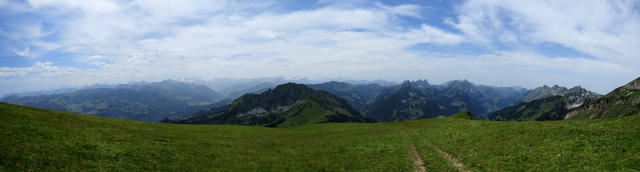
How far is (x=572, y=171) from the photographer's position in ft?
65.0

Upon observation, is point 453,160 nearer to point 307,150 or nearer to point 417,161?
point 417,161

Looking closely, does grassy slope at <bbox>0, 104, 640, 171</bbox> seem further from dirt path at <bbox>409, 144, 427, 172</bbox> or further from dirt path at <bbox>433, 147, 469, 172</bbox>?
dirt path at <bbox>409, 144, 427, 172</bbox>

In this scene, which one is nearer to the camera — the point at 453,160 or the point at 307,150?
the point at 453,160

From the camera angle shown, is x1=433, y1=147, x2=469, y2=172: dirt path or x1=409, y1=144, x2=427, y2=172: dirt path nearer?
x1=433, y1=147, x2=469, y2=172: dirt path

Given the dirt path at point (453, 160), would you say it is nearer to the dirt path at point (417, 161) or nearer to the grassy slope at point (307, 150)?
the grassy slope at point (307, 150)

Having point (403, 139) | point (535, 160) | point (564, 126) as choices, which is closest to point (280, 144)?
point (403, 139)

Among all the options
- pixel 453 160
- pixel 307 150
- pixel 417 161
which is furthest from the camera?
pixel 307 150

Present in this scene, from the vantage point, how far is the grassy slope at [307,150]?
69.2ft

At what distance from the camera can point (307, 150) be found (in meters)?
39.8

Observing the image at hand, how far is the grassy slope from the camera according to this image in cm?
2109

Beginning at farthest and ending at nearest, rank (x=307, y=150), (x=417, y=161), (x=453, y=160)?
(x=307, y=150)
(x=417, y=161)
(x=453, y=160)

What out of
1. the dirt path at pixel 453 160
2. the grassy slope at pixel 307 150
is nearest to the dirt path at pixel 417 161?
the grassy slope at pixel 307 150

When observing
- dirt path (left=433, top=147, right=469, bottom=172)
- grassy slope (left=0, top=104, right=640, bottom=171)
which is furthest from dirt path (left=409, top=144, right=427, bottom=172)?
dirt path (left=433, top=147, right=469, bottom=172)

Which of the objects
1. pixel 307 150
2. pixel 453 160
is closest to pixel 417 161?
pixel 453 160
